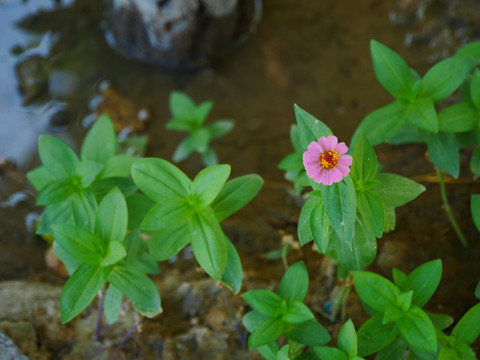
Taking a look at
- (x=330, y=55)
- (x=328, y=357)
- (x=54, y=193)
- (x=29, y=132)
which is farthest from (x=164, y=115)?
(x=328, y=357)

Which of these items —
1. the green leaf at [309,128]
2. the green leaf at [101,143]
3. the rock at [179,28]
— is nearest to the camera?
the green leaf at [309,128]

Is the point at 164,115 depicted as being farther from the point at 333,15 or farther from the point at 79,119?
the point at 333,15

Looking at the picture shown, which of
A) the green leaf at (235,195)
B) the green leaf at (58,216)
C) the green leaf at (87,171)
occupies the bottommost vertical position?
the green leaf at (58,216)

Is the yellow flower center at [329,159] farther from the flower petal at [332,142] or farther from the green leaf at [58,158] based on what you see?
the green leaf at [58,158]

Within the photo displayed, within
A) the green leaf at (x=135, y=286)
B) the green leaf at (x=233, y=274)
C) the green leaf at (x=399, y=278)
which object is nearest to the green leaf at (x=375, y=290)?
the green leaf at (x=399, y=278)

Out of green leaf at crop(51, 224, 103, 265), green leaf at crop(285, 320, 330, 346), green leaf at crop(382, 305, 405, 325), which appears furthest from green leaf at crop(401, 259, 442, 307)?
green leaf at crop(51, 224, 103, 265)

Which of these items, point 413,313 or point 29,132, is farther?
point 29,132

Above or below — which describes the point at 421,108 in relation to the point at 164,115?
above
